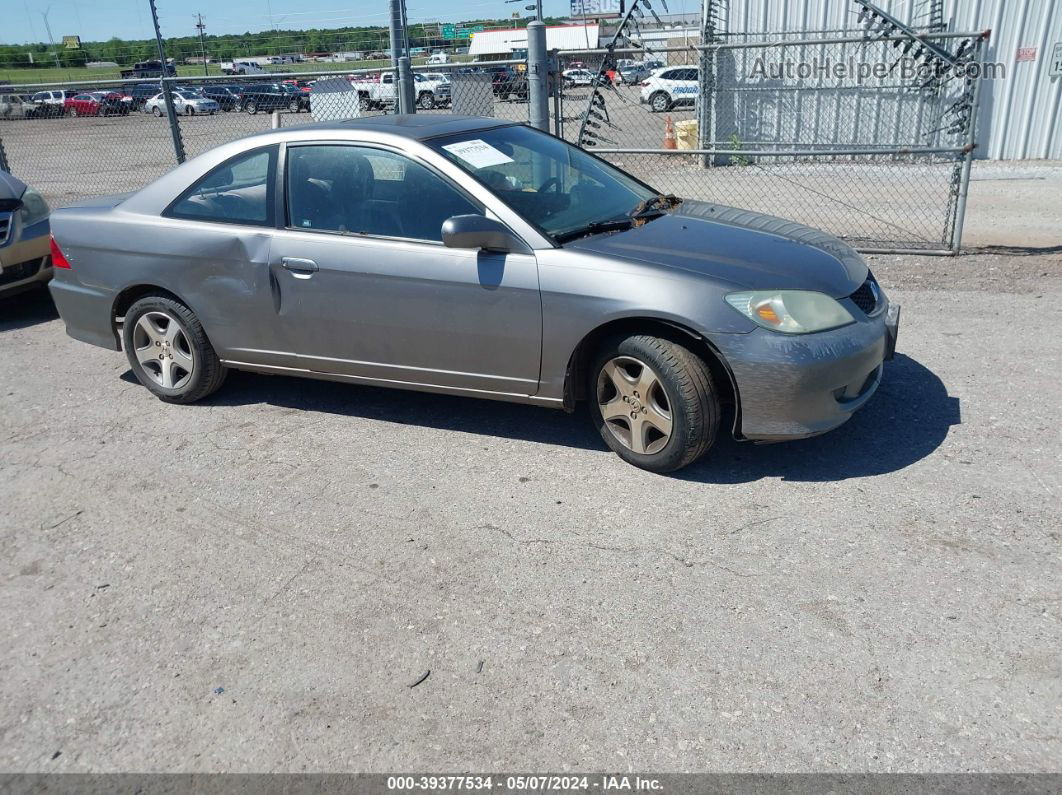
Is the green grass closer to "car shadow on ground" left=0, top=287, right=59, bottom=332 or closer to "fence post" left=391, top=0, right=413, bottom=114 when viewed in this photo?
"fence post" left=391, top=0, right=413, bottom=114

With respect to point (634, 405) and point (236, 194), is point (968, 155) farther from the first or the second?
point (236, 194)

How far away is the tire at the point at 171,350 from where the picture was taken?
536cm

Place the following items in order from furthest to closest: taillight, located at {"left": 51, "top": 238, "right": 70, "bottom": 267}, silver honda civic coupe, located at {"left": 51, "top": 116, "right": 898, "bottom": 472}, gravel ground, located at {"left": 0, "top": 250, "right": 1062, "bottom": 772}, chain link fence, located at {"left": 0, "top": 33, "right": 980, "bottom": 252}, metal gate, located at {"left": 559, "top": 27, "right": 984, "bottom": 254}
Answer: metal gate, located at {"left": 559, "top": 27, "right": 984, "bottom": 254} < chain link fence, located at {"left": 0, "top": 33, "right": 980, "bottom": 252} < taillight, located at {"left": 51, "top": 238, "right": 70, "bottom": 267} < silver honda civic coupe, located at {"left": 51, "top": 116, "right": 898, "bottom": 472} < gravel ground, located at {"left": 0, "top": 250, "right": 1062, "bottom": 772}

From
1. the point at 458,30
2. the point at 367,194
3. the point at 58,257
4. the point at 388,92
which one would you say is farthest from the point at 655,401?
the point at 458,30

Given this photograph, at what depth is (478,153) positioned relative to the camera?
489 centimetres

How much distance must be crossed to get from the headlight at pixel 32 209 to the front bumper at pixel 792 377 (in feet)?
20.5

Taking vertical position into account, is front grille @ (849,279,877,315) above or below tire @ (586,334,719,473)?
above

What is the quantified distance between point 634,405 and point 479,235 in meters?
1.11

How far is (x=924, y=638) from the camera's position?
124 inches

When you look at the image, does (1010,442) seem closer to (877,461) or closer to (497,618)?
(877,461)

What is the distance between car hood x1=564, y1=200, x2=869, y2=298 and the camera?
4250mm

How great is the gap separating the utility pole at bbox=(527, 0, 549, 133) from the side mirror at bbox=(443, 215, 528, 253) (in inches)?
165

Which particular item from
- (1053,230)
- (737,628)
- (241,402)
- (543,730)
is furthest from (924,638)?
(1053,230)

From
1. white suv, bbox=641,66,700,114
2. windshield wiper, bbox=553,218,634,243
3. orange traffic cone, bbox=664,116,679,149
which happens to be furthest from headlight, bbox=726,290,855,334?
white suv, bbox=641,66,700,114
